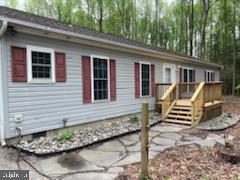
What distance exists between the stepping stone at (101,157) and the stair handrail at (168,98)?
169 inches

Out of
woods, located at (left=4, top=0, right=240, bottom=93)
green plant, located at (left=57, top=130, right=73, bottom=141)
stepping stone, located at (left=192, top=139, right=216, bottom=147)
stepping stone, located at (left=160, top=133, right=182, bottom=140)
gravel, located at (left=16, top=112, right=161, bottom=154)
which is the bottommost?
stepping stone, located at (left=192, top=139, right=216, bottom=147)

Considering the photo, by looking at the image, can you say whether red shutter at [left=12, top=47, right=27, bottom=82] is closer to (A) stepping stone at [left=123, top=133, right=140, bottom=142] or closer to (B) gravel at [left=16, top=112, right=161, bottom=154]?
(B) gravel at [left=16, top=112, right=161, bottom=154]

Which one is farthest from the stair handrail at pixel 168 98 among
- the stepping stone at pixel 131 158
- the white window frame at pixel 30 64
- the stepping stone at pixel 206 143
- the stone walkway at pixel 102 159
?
the white window frame at pixel 30 64

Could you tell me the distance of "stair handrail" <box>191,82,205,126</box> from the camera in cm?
811

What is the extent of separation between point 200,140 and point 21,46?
5.46 metres

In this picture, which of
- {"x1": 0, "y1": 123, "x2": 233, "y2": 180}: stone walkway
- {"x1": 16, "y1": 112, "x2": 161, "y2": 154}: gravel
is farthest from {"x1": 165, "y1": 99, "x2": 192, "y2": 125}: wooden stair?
{"x1": 0, "y1": 123, "x2": 233, "y2": 180}: stone walkway

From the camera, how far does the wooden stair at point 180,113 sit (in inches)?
333

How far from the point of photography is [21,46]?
214 inches

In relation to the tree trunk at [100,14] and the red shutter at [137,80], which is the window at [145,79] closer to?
the red shutter at [137,80]

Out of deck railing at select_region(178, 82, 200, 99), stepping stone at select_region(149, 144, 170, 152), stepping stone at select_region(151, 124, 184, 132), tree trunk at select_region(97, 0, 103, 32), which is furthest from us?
tree trunk at select_region(97, 0, 103, 32)

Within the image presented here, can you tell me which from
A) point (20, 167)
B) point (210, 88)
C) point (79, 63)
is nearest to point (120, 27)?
point (210, 88)

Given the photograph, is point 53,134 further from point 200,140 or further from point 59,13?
point 59,13

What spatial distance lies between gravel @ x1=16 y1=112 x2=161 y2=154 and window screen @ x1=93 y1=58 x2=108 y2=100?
1037 mm

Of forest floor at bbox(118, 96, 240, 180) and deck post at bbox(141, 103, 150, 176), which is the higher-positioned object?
deck post at bbox(141, 103, 150, 176)
